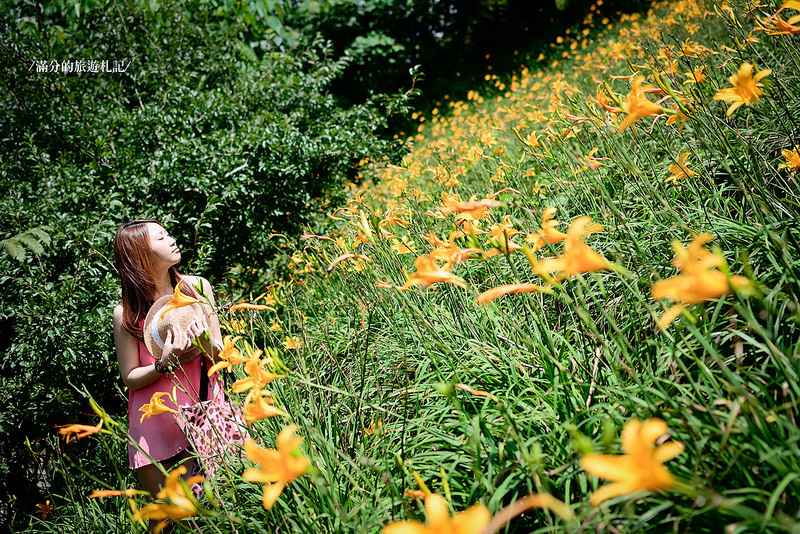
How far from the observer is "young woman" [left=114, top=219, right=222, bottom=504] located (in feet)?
5.93

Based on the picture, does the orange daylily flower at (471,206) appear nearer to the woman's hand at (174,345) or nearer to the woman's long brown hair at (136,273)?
the woman's hand at (174,345)

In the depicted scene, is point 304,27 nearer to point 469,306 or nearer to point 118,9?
point 118,9

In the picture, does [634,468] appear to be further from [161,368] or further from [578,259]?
[161,368]

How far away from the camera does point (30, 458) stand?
283 centimetres

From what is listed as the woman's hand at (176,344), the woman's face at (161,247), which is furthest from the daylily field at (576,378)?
the woman's face at (161,247)

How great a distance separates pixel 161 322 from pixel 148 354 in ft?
0.96

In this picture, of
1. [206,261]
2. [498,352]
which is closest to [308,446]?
[498,352]

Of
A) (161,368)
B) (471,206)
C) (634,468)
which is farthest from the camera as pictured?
(161,368)

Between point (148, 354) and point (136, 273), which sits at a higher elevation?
point (136, 273)

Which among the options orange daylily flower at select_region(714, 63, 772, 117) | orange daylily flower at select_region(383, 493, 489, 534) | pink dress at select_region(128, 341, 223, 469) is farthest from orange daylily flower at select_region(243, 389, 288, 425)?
orange daylily flower at select_region(714, 63, 772, 117)

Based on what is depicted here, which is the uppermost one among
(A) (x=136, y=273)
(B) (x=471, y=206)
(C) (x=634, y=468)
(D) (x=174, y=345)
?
(A) (x=136, y=273)

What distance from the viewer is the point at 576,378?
3.43 feet

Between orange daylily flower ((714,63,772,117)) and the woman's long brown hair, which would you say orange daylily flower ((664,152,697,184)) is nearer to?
orange daylily flower ((714,63,772,117))

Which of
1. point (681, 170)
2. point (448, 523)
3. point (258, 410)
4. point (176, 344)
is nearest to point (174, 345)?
point (176, 344)
